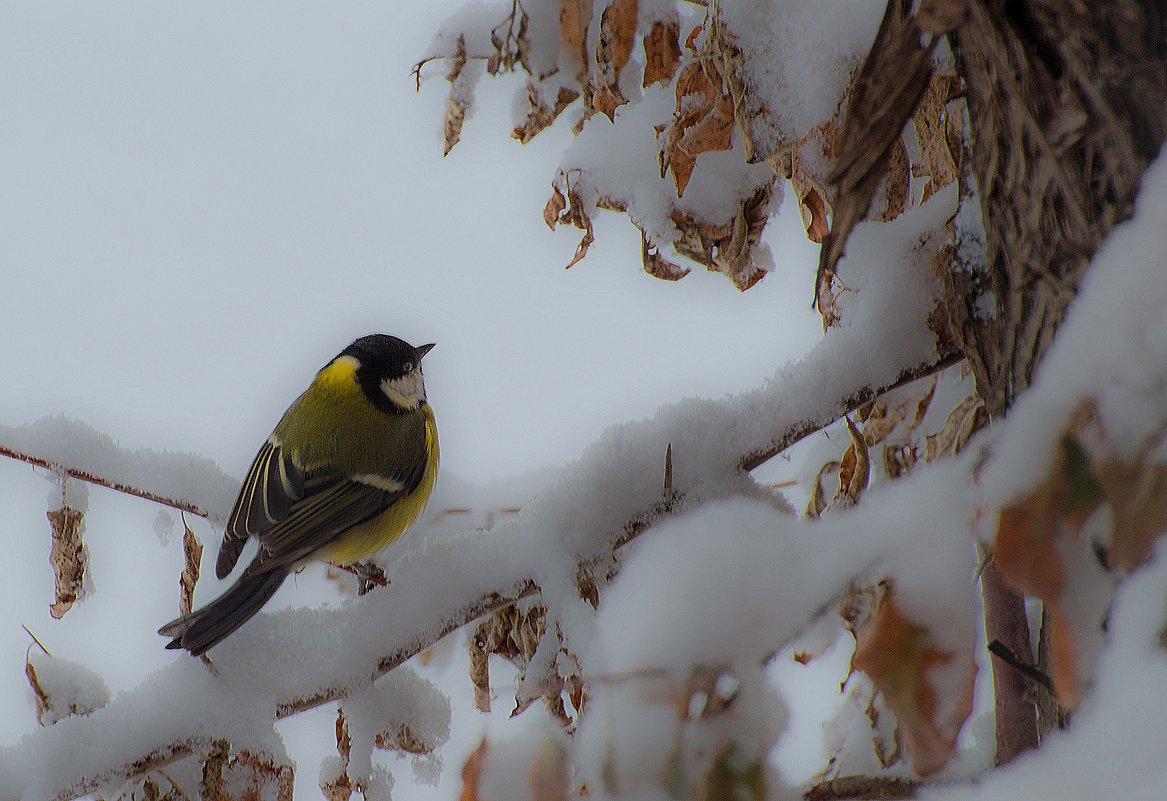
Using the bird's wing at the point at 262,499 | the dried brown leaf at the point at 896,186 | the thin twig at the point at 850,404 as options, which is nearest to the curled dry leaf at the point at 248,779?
the bird's wing at the point at 262,499

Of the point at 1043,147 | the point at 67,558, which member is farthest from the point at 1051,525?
the point at 67,558

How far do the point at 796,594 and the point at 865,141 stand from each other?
36 cm

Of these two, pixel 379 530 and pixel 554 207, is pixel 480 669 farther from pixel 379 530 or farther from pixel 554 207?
pixel 379 530

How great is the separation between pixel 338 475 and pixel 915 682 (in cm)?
155

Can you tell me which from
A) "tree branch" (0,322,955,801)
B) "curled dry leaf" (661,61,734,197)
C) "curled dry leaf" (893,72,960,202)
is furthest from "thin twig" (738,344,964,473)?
"curled dry leaf" (661,61,734,197)

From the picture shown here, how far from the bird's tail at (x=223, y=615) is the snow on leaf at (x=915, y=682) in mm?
804

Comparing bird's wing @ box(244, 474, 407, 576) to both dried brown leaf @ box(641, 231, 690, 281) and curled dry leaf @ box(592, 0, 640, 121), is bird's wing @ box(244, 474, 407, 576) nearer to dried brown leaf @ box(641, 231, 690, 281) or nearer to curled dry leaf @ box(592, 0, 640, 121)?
dried brown leaf @ box(641, 231, 690, 281)

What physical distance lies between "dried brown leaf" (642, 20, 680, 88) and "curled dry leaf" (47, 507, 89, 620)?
984 mm

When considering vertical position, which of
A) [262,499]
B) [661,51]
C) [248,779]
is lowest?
[248,779]

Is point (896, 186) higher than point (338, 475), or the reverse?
point (896, 186)

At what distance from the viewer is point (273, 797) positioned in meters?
1.01

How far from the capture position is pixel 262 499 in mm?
1664

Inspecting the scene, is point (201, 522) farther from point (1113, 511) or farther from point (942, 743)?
point (1113, 511)

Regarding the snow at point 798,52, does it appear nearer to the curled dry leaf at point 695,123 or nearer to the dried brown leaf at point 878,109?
the curled dry leaf at point 695,123
